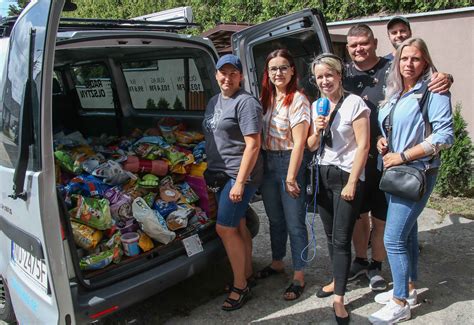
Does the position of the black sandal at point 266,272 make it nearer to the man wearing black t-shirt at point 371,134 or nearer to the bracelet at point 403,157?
the man wearing black t-shirt at point 371,134

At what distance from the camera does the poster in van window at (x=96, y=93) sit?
5.20 meters

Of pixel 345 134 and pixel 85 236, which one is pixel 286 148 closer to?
pixel 345 134

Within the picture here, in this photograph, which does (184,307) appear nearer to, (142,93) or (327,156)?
(327,156)

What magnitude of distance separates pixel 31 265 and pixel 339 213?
1857 mm

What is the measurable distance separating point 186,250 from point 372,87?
1.80 m

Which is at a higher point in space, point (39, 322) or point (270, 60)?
point (270, 60)

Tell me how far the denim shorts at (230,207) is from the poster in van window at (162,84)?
127 centimetres

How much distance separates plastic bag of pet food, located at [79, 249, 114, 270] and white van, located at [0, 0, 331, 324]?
0.04 metres

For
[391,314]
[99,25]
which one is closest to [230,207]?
[391,314]

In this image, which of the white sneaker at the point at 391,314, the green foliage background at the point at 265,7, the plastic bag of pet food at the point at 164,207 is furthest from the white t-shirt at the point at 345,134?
the green foliage background at the point at 265,7

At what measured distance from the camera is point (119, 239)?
2973 millimetres

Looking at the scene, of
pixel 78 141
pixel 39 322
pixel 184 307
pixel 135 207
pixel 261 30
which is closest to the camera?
pixel 39 322

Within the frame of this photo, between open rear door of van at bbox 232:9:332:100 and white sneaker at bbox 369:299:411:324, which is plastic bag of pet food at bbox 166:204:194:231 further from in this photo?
white sneaker at bbox 369:299:411:324

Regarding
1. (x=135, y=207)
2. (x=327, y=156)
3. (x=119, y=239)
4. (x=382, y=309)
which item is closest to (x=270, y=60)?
→ (x=327, y=156)
